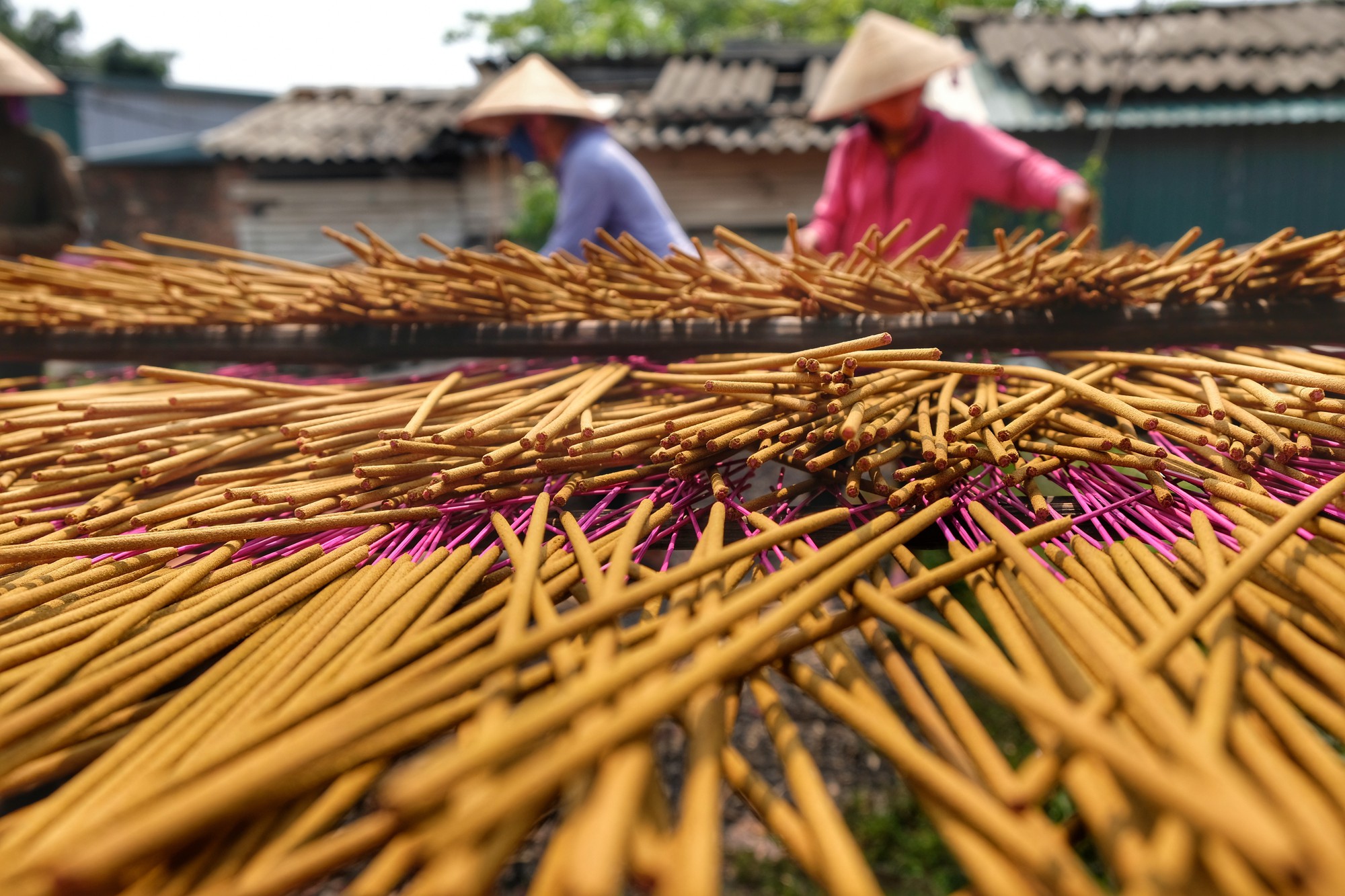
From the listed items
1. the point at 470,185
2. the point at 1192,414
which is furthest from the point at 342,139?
the point at 1192,414

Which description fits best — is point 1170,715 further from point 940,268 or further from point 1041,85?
point 1041,85

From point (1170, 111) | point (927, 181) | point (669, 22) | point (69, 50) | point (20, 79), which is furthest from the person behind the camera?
point (69, 50)

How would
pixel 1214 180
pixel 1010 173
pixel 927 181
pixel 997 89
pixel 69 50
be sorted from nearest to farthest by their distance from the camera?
pixel 1010 173
pixel 927 181
pixel 1214 180
pixel 997 89
pixel 69 50

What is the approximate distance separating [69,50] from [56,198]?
1212 inches

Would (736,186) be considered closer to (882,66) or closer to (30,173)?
(882,66)

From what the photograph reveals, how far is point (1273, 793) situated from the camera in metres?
0.35

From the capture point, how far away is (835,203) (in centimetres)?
255

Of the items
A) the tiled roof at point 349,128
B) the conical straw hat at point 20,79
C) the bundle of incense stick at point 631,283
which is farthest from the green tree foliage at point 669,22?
the bundle of incense stick at point 631,283

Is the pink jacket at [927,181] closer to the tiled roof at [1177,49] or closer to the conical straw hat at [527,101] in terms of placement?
the conical straw hat at [527,101]

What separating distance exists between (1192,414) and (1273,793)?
37 cm

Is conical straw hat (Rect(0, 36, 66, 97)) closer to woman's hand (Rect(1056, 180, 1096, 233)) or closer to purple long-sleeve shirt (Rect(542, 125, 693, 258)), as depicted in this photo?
purple long-sleeve shirt (Rect(542, 125, 693, 258))

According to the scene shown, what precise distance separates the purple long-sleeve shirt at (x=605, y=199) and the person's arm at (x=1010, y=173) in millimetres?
936

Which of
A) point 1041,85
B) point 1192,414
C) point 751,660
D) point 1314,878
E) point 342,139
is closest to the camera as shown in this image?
point 1314,878

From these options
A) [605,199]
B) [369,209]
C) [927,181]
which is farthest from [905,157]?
[369,209]
